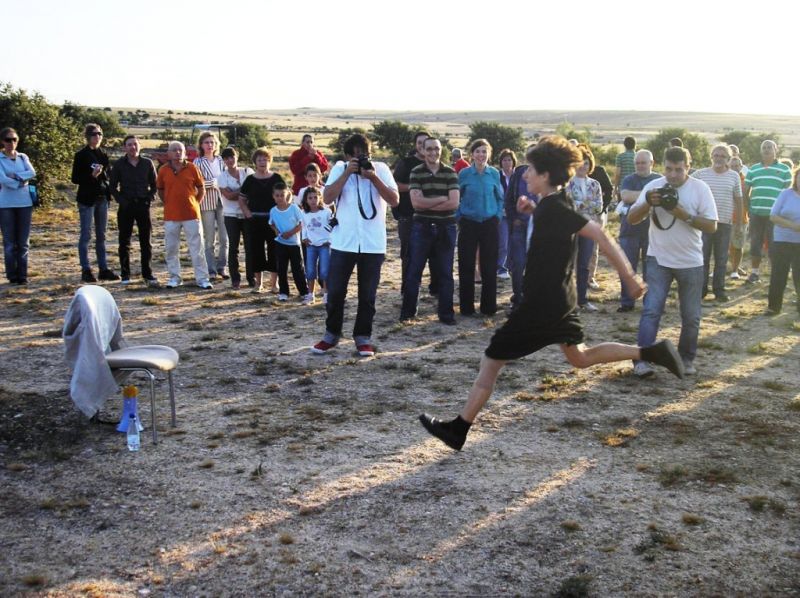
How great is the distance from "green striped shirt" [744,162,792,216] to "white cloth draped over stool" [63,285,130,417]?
9.70 metres

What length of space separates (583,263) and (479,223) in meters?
1.44

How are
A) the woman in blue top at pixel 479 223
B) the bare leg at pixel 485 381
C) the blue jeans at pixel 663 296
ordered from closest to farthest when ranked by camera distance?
the bare leg at pixel 485 381 < the blue jeans at pixel 663 296 < the woman in blue top at pixel 479 223

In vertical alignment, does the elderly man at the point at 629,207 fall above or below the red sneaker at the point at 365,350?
above

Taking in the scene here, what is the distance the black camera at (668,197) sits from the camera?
24.0 ft

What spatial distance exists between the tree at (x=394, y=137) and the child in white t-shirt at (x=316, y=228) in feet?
119

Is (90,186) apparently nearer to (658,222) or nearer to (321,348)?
(321,348)

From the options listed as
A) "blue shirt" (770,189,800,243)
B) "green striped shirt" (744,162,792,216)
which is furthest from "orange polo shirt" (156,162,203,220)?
"green striped shirt" (744,162,792,216)

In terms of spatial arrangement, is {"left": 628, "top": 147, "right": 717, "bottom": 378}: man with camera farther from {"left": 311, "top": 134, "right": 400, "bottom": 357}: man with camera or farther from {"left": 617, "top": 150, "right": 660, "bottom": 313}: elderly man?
{"left": 311, "top": 134, "right": 400, "bottom": 357}: man with camera

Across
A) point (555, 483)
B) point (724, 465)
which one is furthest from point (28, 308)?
point (724, 465)

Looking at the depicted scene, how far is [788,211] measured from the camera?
33.9ft

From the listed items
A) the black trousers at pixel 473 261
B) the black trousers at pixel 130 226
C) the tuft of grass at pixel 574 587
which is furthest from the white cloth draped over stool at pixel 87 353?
the black trousers at pixel 130 226

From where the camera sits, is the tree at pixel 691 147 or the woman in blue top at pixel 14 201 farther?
the tree at pixel 691 147

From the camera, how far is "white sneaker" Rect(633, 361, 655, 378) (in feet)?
26.2

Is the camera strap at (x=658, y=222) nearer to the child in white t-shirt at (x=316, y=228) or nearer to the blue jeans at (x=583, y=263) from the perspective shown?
the blue jeans at (x=583, y=263)
